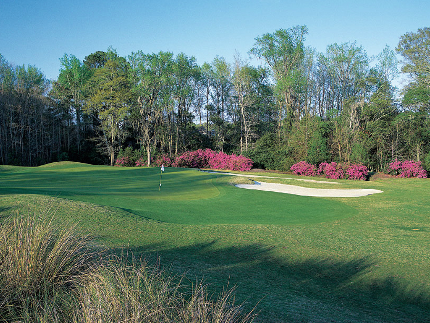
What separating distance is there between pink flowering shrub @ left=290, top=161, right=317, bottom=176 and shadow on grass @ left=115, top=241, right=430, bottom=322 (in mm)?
21652

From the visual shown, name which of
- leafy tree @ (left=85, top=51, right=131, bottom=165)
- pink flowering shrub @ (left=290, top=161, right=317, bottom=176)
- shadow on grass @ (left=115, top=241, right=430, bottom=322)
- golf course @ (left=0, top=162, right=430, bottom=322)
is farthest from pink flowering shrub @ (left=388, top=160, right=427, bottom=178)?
leafy tree @ (left=85, top=51, right=131, bottom=165)

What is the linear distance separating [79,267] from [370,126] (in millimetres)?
31036

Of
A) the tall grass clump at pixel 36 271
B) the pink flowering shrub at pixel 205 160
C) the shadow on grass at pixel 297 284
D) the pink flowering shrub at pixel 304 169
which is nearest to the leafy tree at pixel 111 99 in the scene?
the pink flowering shrub at pixel 205 160

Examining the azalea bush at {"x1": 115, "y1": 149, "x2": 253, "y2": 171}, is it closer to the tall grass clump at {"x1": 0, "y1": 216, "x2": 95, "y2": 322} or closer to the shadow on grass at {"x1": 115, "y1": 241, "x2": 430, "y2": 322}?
the shadow on grass at {"x1": 115, "y1": 241, "x2": 430, "y2": 322}

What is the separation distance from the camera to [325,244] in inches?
272

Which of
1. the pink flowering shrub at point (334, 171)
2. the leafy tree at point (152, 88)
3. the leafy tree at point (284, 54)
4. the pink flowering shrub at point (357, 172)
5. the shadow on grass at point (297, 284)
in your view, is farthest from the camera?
the leafy tree at point (284, 54)

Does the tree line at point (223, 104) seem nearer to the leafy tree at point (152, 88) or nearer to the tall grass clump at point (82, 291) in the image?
the leafy tree at point (152, 88)

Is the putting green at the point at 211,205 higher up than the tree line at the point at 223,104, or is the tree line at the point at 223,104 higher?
the tree line at the point at 223,104

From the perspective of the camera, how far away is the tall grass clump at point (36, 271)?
10.4 ft

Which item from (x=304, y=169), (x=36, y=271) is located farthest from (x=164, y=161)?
(x=36, y=271)

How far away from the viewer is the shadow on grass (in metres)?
3.79

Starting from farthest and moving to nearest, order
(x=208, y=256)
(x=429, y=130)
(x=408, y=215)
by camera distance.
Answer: (x=429, y=130) < (x=408, y=215) < (x=208, y=256)

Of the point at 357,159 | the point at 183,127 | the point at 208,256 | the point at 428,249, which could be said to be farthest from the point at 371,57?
the point at 208,256

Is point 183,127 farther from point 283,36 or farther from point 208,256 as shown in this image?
point 208,256
